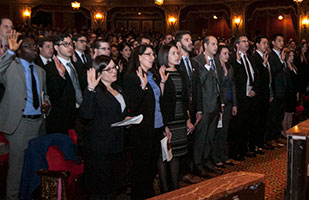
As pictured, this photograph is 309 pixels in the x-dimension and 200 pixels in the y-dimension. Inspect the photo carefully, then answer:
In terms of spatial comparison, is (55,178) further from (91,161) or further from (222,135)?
(222,135)

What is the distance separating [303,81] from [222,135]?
10.3 ft

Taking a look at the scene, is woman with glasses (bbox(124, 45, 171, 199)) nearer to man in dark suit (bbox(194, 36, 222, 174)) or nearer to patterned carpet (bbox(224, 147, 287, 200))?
man in dark suit (bbox(194, 36, 222, 174))

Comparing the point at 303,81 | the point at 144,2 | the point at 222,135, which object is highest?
the point at 144,2

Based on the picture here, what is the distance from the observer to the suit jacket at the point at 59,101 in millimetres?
3910

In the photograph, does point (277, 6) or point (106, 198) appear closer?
point (106, 198)

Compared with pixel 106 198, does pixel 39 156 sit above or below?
above

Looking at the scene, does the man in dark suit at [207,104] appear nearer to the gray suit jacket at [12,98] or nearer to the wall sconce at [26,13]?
the gray suit jacket at [12,98]

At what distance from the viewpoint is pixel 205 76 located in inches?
173

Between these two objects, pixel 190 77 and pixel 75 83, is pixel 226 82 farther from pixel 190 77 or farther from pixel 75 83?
pixel 75 83

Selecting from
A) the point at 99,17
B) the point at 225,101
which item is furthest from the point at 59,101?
the point at 99,17

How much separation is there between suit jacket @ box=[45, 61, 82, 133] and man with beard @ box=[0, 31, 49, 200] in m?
0.44

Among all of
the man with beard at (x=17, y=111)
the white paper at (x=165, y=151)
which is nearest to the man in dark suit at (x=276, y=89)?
the white paper at (x=165, y=151)

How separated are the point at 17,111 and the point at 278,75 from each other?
4.13m

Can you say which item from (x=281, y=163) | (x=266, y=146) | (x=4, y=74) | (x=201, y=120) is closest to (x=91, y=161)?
(x=4, y=74)
